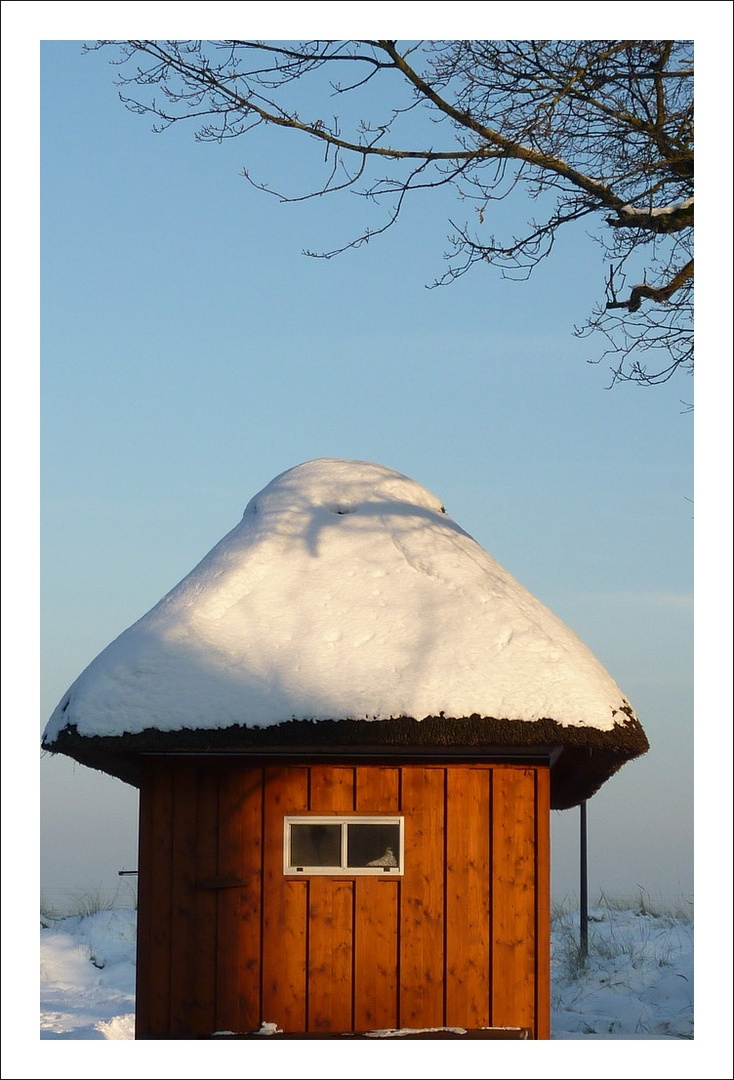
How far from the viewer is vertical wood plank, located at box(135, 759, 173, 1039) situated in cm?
823

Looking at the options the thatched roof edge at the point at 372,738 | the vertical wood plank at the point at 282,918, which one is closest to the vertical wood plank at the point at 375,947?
the vertical wood plank at the point at 282,918

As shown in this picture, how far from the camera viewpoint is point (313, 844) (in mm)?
8320

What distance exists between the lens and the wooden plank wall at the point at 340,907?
8.16m

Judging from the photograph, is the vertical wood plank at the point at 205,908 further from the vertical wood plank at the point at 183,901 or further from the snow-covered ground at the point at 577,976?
the snow-covered ground at the point at 577,976

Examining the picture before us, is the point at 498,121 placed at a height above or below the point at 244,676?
above

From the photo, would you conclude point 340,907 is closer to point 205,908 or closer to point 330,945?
point 330,945

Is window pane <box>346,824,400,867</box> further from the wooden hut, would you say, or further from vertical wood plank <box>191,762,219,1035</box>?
vertical wood plank <box>191,762,219,1035</box>

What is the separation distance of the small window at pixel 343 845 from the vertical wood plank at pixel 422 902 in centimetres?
12

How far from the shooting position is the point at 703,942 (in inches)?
301

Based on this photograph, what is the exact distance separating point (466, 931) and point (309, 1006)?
1.22 metres

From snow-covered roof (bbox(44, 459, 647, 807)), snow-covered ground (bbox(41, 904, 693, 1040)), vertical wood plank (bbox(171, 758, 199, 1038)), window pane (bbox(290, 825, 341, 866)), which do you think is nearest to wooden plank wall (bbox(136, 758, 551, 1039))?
vertical wood plank (bbox(171, 758, 199, 1038))

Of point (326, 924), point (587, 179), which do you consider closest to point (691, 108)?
point (587, 179)

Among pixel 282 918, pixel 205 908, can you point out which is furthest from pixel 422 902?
pixel 205 908

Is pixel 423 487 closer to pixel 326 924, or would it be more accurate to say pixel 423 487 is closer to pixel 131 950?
Answer: pixel 326 924
